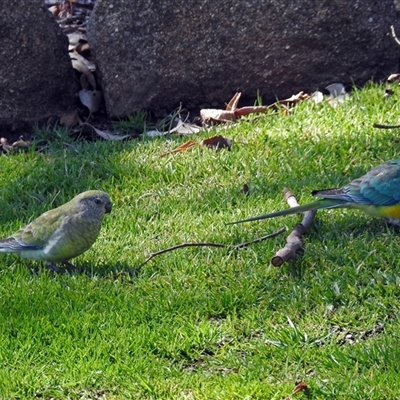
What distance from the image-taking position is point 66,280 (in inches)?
216

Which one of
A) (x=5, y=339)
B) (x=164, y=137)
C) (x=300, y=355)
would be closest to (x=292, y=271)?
(x=300, y=355)

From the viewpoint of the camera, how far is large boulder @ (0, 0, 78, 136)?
765 cm

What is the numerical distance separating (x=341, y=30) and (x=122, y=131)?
1.99 meters

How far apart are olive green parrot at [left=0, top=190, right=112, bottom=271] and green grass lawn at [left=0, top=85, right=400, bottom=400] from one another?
0.13 metres

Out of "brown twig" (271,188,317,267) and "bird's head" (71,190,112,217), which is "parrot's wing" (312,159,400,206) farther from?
"bird's head" (71,190,112,217)

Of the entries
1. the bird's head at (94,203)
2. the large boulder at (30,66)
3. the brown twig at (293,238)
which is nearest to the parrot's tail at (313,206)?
the brown twig at (293,238)

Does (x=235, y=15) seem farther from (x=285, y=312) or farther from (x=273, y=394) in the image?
(x=273, y=394)

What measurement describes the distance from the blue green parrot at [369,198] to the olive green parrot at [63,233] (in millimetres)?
854

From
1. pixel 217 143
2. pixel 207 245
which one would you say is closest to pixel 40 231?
pixel 207 245

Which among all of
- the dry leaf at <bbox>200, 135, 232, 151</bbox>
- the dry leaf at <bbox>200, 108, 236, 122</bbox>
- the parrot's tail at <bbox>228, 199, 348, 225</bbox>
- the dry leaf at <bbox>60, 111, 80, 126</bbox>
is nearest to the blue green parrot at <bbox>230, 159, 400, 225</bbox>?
the parrot's tail at <bbox>228, 199, 348, 225</bbox>

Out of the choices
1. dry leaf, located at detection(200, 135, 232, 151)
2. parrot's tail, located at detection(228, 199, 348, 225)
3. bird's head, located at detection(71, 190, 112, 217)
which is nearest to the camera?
parrot's tail, located at detection(228, 199, 348, 225)

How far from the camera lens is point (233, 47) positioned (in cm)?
775

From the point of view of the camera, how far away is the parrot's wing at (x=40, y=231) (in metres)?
5.64

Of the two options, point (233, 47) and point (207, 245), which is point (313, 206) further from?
point (233, 47)
